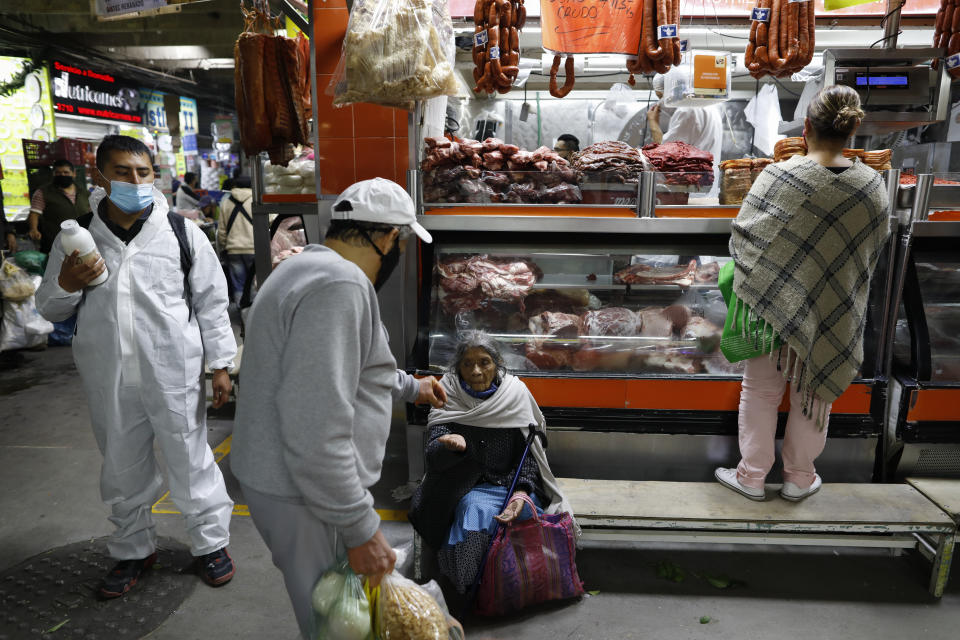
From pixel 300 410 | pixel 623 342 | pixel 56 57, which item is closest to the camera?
pixel 300 410

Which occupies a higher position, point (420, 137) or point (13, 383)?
point (420, 137)

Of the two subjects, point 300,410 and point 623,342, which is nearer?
point 300,410

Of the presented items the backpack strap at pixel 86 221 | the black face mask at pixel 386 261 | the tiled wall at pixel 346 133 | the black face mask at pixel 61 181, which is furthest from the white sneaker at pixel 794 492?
the black face mask at pixel 61 181

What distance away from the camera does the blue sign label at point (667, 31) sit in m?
3.51

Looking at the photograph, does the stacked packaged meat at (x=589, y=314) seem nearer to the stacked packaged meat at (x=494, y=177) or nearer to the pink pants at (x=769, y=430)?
the stacked packaged meat at (x=494, y=177)

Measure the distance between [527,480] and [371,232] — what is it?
1.66m

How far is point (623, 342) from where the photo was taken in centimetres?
387

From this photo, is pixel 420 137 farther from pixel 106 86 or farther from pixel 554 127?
pixel 106 86

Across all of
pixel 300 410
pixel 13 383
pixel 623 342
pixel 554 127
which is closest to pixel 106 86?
pixel 13 383

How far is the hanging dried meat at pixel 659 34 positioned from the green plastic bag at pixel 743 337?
4.61 ft

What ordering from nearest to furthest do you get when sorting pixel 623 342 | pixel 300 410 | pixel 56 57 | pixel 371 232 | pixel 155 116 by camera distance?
pixel 300 410 → pixel 371 232 → pixel 623 342 → pixel 56 57 → pixel 155 116

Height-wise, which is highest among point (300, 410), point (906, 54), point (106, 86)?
point (106, 86)

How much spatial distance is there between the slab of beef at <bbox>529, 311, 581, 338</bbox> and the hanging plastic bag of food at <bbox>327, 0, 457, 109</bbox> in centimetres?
145

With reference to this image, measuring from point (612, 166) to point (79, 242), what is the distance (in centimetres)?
265
